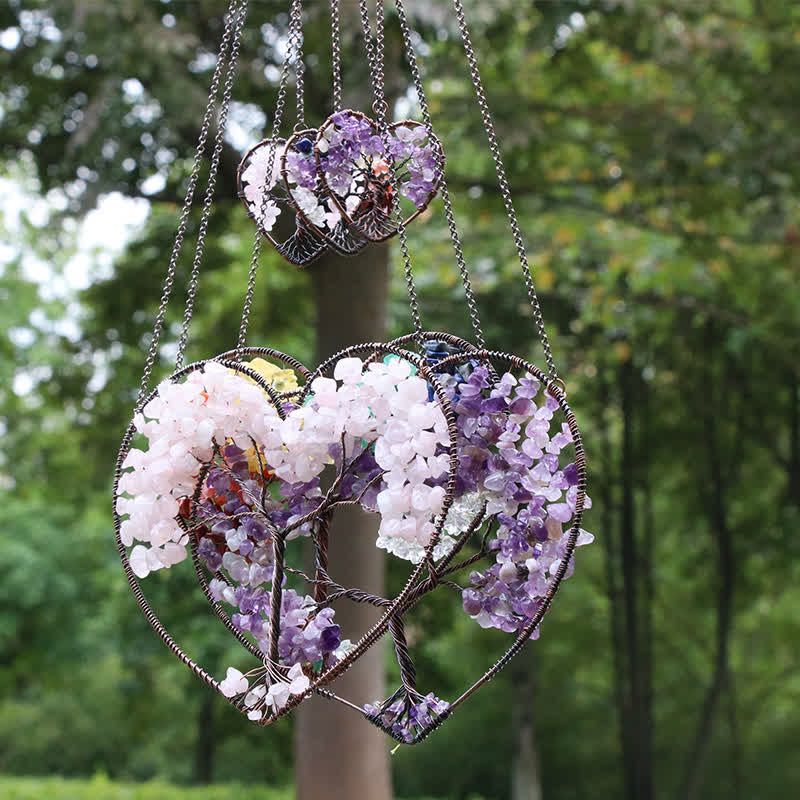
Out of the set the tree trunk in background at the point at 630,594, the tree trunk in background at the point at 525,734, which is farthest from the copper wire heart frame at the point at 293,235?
the tree trunk in background at the point at 630,594

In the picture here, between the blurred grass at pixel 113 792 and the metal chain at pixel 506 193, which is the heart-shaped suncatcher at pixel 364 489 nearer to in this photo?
the metal chain at pixel 506 193

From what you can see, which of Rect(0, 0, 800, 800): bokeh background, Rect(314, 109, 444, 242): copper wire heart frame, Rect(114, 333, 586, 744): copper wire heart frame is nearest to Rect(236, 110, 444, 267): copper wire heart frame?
Rect(314, 109, 444, 242): copper wire heart frame

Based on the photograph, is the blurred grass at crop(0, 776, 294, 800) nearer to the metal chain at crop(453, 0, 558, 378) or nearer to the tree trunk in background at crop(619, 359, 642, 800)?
the tree trunk in background at crop(619, 359, 642, 800)

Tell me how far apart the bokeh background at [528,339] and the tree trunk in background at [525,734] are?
38mm

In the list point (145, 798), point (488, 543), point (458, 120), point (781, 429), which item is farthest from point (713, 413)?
point (488, 543)

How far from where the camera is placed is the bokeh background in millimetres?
3975

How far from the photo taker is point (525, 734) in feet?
23.6

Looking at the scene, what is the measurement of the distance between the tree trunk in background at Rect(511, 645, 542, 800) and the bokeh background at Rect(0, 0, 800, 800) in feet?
0.12

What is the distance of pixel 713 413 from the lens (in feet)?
24.8

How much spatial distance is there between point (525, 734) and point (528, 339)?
3.36 metres

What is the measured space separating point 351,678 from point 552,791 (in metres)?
5.67

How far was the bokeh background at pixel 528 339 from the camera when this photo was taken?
397cm

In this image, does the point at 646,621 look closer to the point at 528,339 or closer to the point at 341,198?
the point at 528,339

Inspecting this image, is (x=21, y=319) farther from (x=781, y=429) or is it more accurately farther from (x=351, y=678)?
(x=781, y=429)
